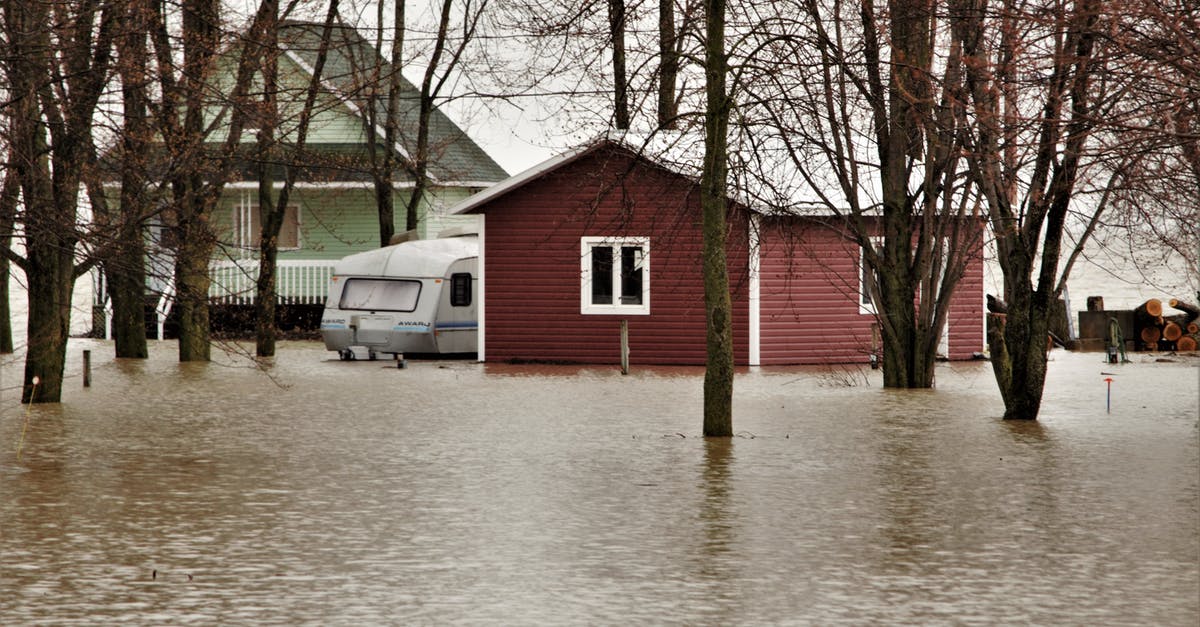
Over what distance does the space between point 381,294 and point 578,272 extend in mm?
5149

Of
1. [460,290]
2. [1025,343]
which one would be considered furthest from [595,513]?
[460,290]

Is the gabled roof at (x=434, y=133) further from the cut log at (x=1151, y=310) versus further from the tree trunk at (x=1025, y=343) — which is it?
the tree trunk at (x=1025, y=343)

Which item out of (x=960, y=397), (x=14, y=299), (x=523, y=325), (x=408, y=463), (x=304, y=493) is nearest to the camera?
(x=304, y=493)

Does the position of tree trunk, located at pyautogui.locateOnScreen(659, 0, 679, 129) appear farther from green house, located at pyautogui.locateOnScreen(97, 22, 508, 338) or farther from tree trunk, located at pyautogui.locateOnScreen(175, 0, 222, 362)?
green house, located at pyautogui.locateOnScreen(97, 22, 508, 338)

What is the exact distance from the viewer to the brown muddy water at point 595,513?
32.3 feet

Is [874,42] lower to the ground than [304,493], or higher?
higher

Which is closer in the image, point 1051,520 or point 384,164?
point 1051,520

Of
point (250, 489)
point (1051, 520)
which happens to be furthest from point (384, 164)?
point (1051, 520)

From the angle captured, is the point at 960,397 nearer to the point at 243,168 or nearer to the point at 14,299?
the point at 243,168

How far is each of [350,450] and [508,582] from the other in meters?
8.90

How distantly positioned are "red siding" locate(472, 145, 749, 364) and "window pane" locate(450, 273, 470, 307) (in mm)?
1799

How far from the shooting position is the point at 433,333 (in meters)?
39.2

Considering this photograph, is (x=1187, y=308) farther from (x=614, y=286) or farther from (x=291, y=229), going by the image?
(x=291, y=229)

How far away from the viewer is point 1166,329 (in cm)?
4300
